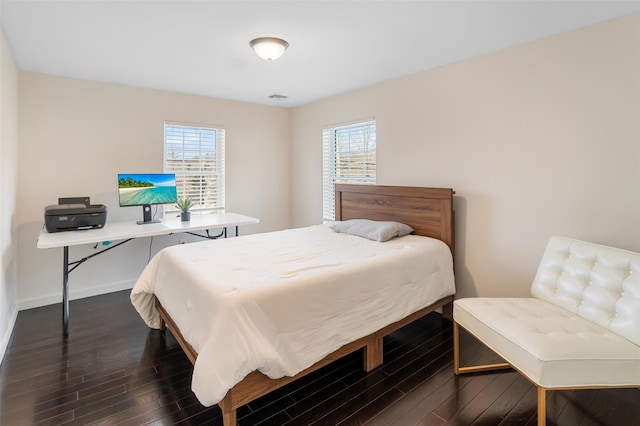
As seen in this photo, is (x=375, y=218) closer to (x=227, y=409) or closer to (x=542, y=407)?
(x=542, y=407)

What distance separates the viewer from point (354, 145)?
13.4ft

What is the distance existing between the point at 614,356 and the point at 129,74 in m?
4.27

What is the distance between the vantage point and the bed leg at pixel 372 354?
2.21 m

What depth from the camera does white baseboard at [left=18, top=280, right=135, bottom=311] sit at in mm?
3195

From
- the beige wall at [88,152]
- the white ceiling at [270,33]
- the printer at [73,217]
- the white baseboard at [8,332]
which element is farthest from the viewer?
the beige wall at [88,152]

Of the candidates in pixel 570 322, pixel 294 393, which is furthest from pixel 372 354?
pixel 570 322

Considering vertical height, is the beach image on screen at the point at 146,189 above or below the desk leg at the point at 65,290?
above

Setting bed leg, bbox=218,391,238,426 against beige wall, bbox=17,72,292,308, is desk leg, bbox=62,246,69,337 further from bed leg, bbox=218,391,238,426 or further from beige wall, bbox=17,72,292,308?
bed leg, bbox=218,391,238,426

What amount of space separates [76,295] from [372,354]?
3208 mm

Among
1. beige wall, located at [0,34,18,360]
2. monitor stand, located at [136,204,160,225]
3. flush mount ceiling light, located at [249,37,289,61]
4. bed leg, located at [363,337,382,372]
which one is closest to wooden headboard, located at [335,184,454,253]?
bed leg, located at [363,337,382,372]

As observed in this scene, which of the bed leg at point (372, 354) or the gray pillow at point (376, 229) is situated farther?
the gray pillow at point (376, 229)

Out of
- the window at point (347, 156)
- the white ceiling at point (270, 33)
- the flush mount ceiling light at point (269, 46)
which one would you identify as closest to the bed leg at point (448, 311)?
the window at point (347, 156)

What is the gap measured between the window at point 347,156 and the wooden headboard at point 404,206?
297 millimetres

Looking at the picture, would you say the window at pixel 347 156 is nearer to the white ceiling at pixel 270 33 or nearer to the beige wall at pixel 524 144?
the beige wall at pixel 524 144
